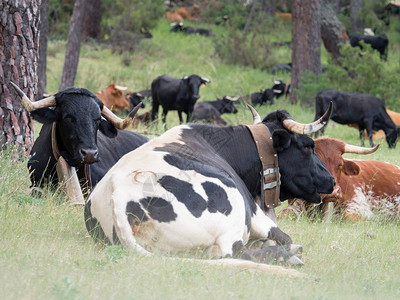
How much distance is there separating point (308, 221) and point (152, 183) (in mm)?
3093

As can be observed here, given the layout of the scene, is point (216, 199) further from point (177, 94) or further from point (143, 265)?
point (177, 94)

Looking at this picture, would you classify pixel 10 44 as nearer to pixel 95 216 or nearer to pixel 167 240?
pixel 95 216

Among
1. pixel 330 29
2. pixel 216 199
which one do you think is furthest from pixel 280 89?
pixel 216 199

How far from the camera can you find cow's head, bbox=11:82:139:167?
22.5 feet

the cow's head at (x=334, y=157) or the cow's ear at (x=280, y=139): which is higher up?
the cow's ear at (x=280, y=139)

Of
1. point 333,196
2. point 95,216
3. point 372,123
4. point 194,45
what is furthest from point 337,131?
point 194,45

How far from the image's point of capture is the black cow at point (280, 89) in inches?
1067

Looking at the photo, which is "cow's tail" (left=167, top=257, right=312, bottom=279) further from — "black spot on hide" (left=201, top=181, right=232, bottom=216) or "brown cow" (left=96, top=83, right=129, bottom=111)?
"brown cow" (left=96, top=83, right=129, bottom=111)

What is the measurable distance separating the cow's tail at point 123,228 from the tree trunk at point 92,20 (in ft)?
96.6

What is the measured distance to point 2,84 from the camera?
27.3 ft

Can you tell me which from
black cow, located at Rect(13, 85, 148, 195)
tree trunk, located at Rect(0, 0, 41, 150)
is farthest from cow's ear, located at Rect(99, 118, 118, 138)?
tree trunk, located at Rect(0, 0, 41, 150)

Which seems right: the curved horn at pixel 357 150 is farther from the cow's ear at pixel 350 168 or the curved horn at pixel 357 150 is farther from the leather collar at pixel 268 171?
the leather collar at pixel 268 171

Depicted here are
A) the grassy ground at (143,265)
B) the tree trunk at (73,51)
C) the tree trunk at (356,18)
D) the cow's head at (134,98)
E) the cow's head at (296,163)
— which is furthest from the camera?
the tree trunk at (356,18)

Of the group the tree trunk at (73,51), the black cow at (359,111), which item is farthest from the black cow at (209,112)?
the tree trunk at (73,51)
